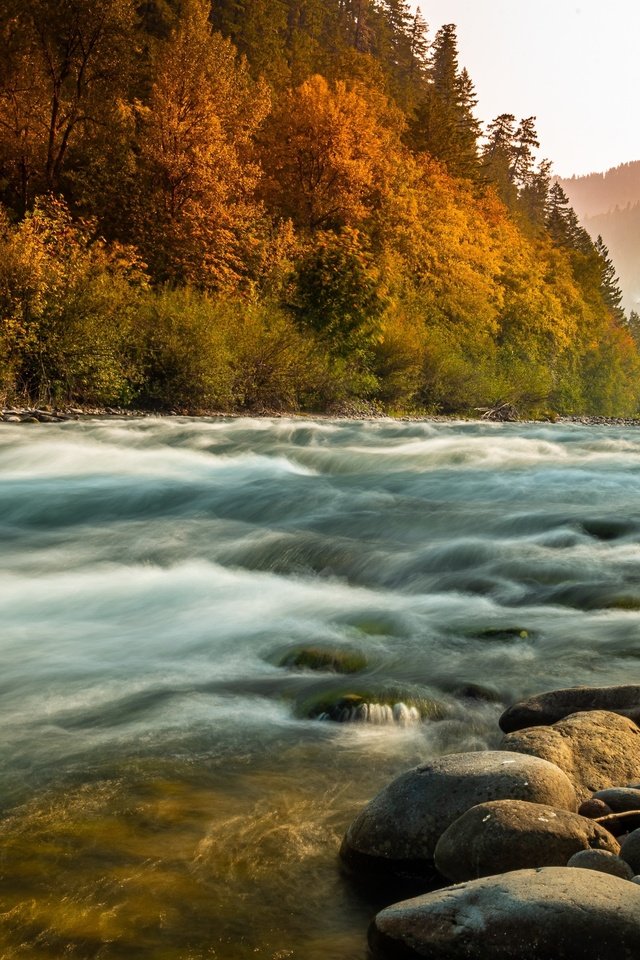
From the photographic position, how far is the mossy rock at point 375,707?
4.72m

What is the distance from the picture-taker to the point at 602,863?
2.78m

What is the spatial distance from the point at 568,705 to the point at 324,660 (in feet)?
5.64

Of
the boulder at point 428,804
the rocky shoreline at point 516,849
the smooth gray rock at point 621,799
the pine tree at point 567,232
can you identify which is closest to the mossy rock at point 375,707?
the rocky shoreline at point 516,849

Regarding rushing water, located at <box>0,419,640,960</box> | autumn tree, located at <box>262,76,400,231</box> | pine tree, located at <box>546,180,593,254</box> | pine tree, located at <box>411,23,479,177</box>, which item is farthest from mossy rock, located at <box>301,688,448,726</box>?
pine tree, located at <box>546,180,593,254</box>

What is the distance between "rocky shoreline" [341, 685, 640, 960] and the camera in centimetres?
244

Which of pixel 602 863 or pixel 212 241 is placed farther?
pixel 212 241

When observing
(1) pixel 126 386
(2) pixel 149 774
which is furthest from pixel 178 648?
(1) pixel 126 386

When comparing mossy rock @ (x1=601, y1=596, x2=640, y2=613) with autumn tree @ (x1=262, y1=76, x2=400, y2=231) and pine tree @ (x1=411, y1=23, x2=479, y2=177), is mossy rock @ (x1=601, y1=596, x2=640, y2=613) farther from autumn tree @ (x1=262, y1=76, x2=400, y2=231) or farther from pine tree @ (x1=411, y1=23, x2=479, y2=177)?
pine tree @ (x1=411, y1=23, x2=479, y2=177)

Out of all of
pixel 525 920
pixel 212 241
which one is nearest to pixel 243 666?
pixel 525 920

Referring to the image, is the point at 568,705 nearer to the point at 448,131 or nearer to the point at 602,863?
the point at 602,863

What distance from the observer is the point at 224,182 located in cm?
2798

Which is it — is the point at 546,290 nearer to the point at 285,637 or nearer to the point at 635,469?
the point at 635,469

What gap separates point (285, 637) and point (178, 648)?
764 mm

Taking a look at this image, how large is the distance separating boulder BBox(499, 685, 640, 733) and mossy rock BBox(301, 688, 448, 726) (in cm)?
45
